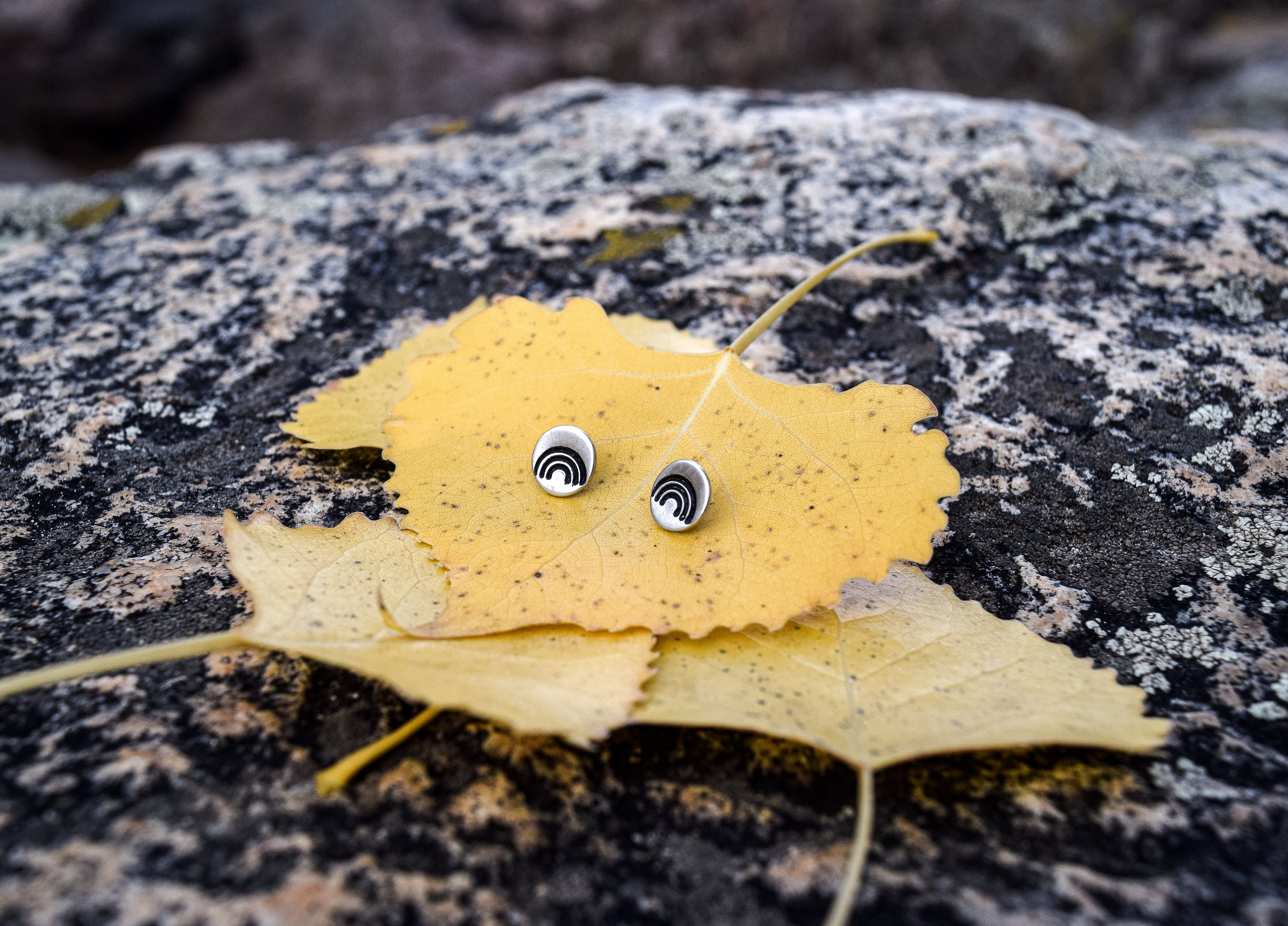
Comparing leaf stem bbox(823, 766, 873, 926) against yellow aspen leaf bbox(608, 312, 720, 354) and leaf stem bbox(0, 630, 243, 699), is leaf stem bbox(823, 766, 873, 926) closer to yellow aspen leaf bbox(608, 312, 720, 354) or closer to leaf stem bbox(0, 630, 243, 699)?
leaf stem bbox(0, 630, 243, 699)

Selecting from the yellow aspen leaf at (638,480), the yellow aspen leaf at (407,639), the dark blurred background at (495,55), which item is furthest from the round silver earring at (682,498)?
the dark blurred background at (495,55)

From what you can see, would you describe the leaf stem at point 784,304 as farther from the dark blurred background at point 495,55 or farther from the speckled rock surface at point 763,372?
the dark blurred background at point 495,55

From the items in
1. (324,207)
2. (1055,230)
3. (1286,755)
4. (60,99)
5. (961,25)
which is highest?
(961,25)

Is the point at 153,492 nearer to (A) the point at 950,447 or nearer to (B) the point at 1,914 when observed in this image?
(B) the point at 1,914

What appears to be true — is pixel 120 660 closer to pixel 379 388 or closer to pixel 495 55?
pixel 379 388

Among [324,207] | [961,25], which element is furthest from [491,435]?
[961,25]

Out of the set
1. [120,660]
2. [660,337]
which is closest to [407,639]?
[120,660]
